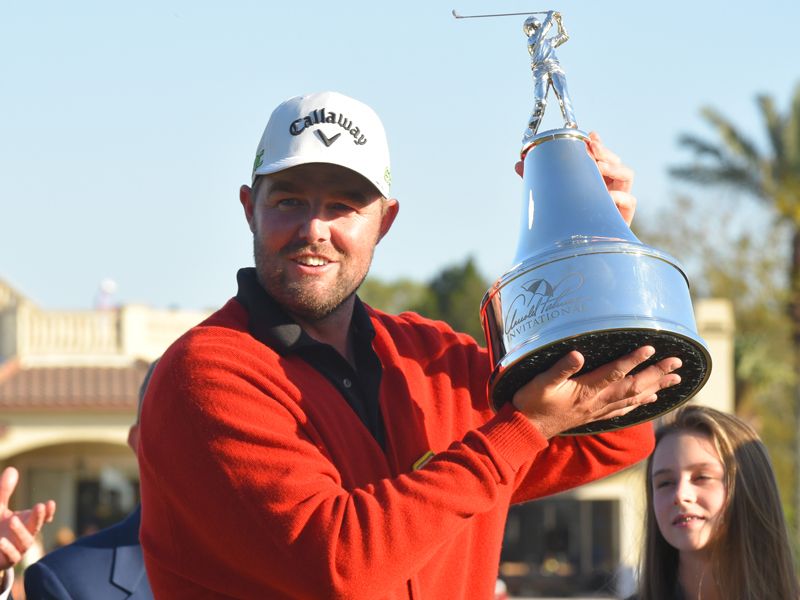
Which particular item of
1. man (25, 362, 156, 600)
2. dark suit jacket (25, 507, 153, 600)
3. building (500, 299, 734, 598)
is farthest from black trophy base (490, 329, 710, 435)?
building (500, 299, 734, 598)

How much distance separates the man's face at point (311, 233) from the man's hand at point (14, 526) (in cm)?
106

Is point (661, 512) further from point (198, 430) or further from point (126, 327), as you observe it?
point (126, 327)

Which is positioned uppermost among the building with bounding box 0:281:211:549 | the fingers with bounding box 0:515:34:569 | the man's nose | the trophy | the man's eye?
the building with bounding box 0:281:211:549

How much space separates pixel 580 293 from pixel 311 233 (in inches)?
26.0

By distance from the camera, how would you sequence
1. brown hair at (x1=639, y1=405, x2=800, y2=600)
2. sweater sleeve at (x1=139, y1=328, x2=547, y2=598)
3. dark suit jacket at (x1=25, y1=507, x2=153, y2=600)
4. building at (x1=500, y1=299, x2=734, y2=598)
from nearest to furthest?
sweater sleeve at (x1=139, y1=328, x2=547, y2=598) < brown hair at (x1=639, y1=405, x2=800, y2=600) < dark suit jacket at (x1=25, y1=507, x2=153, y2=600) < building at (x1=500, y1=299, x2=734, y2=598)

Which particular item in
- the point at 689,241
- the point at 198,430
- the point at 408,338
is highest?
the point at 689,241

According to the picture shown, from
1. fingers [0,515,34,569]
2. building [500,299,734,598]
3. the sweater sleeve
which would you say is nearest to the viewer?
the sweater sleeve

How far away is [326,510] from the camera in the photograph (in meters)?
2.76

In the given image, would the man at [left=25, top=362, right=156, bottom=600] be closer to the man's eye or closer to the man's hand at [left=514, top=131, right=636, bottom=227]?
Result: the man's eye

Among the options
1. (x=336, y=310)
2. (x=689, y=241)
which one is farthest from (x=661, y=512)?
(x=689, y=241)

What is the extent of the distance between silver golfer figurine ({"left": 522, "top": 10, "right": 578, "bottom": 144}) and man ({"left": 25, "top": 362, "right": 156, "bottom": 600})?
1.60 metres

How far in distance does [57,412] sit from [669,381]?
83.3ft

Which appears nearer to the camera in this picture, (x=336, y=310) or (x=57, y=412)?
(x=336, y=310)

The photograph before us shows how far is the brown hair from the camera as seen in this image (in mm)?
4066
